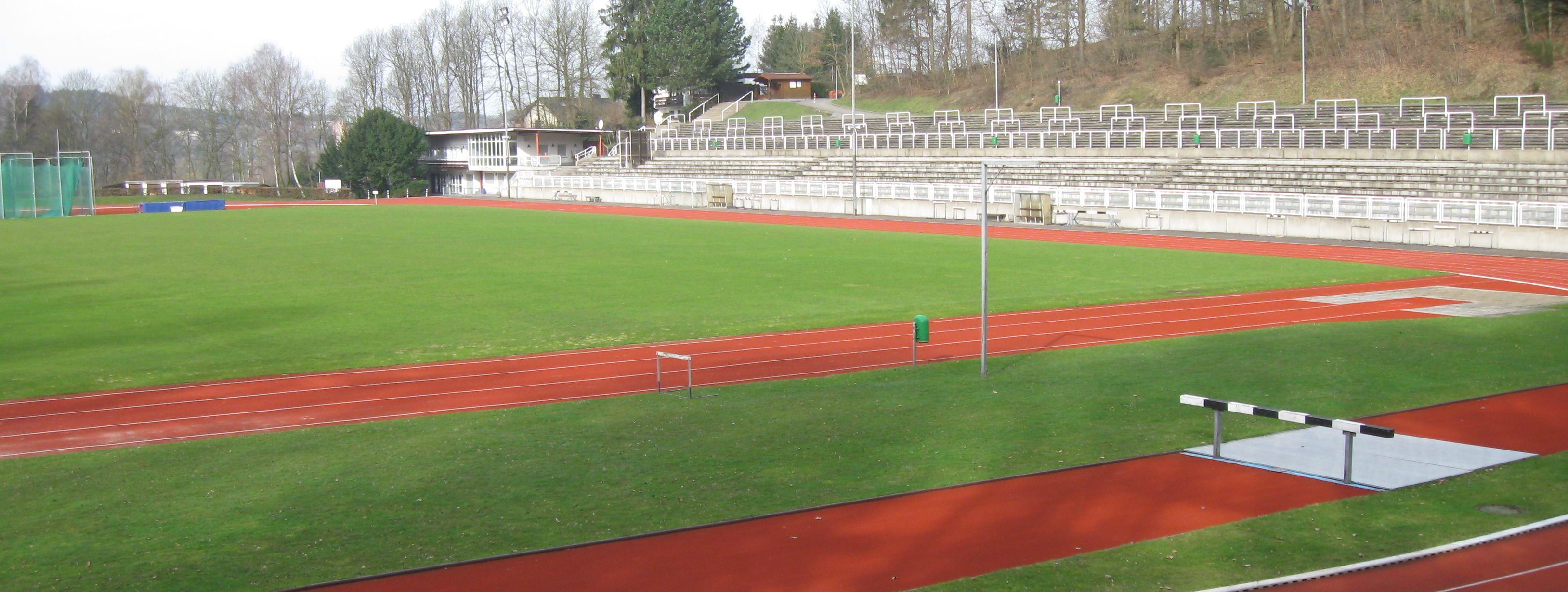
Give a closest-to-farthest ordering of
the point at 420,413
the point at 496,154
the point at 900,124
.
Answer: the point at 420,413 → the point at 900,124 → the point at 496,154

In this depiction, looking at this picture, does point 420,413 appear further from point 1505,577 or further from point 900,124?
point 900,124

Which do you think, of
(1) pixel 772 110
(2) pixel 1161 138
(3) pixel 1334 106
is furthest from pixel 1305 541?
(1) pixel 772 110

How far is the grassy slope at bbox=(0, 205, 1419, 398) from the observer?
1928 centimetres

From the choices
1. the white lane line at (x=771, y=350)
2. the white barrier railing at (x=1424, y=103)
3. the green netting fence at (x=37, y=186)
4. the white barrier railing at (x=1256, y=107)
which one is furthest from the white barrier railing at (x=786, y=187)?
the green netting fence at (x=37, y=186)

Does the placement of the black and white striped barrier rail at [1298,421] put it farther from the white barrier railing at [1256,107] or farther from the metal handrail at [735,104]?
the metal handrail at [735,104]

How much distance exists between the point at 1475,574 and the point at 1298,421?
242cm

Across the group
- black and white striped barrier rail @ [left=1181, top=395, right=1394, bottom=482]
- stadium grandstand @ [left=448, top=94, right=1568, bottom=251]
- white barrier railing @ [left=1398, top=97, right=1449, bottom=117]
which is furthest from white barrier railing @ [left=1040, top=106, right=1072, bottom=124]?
black and white striped barrier rail @ [left=1181, top=395, right=1394, bottom=482]

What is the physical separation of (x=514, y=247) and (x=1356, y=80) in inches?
2019

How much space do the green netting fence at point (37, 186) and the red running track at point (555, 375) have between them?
55.6 m

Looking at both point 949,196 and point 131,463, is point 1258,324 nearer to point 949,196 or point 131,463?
point 131,463

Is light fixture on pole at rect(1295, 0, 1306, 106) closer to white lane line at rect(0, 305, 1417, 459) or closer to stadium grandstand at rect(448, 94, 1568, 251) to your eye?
stadium grandstand at rect(448, 94, 1568, 251)

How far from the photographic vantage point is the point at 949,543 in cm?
831

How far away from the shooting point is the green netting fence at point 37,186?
204ft

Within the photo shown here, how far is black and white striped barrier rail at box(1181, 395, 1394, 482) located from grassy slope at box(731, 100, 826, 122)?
3777 inches
